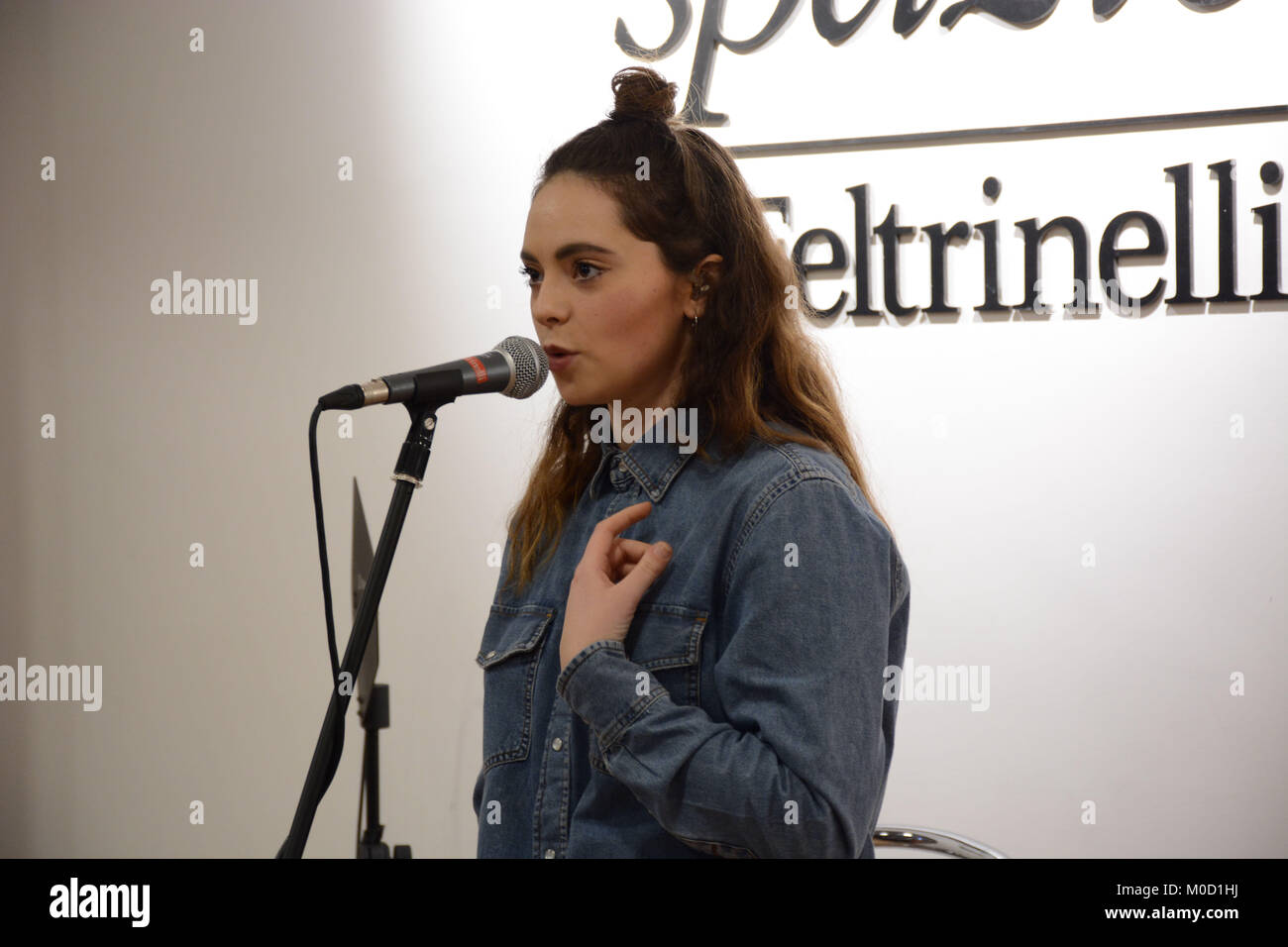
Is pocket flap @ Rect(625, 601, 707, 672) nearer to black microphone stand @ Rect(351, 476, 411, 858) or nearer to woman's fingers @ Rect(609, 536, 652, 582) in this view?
woman's fingers @ Rect(609, 536, 652, 582)

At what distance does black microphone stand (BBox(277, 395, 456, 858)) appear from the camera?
3.51ft

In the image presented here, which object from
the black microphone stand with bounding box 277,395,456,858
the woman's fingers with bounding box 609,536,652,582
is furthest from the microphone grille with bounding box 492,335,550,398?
the woman's fingers with bounding box 609,536,652,582

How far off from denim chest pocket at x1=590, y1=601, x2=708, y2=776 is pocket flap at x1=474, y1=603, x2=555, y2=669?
18cm

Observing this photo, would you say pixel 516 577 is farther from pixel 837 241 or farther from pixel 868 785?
pixel 837 241

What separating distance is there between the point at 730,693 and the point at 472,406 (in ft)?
5.36

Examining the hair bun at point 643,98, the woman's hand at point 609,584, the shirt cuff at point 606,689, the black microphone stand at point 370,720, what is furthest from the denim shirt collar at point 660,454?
the black microphone stand at point 370,720

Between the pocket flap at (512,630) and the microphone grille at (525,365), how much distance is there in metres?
0.27

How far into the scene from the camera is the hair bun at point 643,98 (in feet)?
4.30

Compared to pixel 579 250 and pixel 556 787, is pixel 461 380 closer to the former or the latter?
pixel 579 250

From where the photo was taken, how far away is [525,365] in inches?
48.4

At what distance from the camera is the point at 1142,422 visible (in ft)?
→ 7.10

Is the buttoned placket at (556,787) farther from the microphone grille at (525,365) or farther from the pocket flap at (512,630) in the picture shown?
the microphone grille at (525,365)

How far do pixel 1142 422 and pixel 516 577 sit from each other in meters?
1.44
